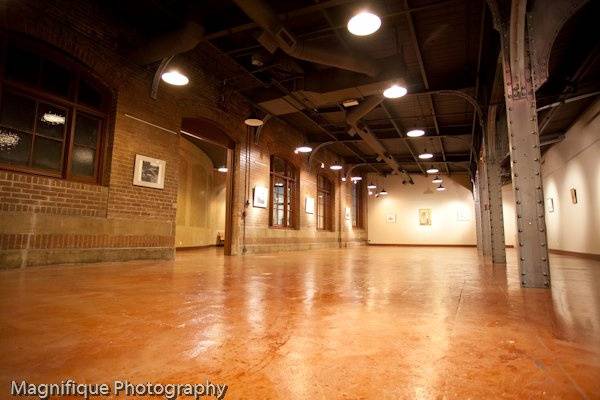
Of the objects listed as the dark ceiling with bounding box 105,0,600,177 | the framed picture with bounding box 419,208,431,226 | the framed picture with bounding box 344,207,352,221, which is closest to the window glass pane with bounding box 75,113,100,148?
the dark ceiling with bounding box 105,0,600,177

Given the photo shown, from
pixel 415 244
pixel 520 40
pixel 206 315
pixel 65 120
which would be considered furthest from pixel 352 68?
pixel 415 244

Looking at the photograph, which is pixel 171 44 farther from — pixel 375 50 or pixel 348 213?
pixel 348 213

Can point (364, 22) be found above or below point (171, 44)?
below

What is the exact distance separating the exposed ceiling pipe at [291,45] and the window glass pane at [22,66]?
11.2ft

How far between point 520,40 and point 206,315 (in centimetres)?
409

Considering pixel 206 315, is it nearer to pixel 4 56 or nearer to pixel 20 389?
pixel 20 389

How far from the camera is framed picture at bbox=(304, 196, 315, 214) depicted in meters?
12.9

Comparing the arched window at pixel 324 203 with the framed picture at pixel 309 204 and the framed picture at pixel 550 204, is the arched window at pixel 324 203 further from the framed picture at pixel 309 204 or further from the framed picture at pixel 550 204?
the framed picture at pixel 550 204

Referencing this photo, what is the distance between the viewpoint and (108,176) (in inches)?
231

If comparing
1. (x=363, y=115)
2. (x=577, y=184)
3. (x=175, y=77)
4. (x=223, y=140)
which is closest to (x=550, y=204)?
(x=577, y=184)

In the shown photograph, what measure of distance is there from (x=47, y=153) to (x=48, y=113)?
647mm

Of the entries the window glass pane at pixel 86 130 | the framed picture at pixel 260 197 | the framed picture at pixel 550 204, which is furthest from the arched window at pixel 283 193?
the framed picture at pixel 550 204

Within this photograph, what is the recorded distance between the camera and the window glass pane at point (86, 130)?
566 cm

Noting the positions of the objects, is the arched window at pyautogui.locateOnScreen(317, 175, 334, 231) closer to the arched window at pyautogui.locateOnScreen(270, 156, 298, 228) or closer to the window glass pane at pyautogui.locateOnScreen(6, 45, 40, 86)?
the arched window at pyautogui.locateOnScreen(270, 156, 298, 228)
